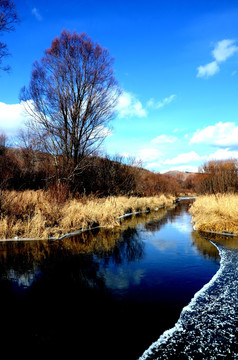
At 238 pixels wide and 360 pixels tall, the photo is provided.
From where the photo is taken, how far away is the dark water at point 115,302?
2.53 metres

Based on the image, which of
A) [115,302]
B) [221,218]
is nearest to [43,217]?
[115,302]

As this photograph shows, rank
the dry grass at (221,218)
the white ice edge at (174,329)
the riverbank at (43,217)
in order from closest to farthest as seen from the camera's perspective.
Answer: the white ice edge at (174,329)
the riverbank at (43,217)
the dry grass at (221,218)

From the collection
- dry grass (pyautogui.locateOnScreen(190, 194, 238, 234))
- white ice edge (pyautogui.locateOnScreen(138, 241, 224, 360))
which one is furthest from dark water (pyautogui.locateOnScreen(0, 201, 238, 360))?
dry grass (pyautogui.locateOnScreen(190, 194, 238, 234))

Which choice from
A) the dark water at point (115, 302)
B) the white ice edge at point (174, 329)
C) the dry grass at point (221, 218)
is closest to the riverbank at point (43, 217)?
the dark water at point (115, 302)

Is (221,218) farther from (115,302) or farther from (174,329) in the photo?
(174,329)

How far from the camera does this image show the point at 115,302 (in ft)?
11.5

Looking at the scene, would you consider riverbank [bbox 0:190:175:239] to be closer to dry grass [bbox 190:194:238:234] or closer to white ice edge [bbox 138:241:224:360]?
dry grass [bbox 190:194:238:234]

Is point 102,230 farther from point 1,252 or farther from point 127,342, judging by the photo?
point 127,342

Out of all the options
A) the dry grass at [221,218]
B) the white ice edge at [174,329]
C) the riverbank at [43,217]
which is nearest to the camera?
the white ice edge at [174,329]

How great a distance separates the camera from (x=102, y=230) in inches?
377

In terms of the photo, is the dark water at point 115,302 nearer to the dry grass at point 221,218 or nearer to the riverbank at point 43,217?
the riverbank at point 43,217

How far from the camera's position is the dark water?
2533 mm

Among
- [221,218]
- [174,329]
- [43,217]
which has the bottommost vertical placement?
[174,329]

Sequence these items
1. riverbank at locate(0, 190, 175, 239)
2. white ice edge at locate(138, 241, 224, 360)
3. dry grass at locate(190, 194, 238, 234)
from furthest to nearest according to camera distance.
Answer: dry grass at locate(190, 194, 238, 234)
riverbank at locate(0, 190, 175, 239)
white ice edge at locate(138, 241, 224, 360)
